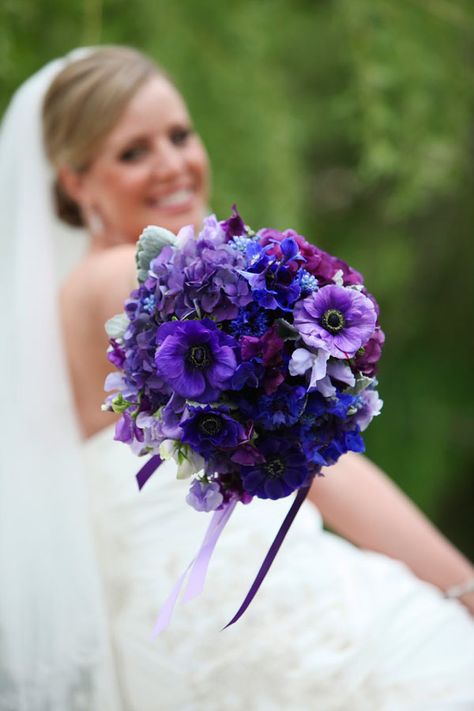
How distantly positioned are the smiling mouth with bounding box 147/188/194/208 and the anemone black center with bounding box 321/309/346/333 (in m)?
1.07

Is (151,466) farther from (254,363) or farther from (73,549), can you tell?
(73,549)

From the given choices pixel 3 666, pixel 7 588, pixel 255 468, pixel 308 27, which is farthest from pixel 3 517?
pixel 308 27

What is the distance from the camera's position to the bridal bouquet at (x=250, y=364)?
1.06 meters

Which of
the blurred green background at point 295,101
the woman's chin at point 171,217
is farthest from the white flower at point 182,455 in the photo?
the blurred green background at point 295,101

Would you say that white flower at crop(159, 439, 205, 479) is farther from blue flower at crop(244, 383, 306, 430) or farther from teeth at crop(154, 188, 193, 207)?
teeth at crop(154, 188, 193, 207)

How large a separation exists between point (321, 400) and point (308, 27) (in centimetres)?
A: 346

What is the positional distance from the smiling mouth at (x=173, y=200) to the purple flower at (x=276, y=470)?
1098 millimetres

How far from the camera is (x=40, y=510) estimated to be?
1.70m

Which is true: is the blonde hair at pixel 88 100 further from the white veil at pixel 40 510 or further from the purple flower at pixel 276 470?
the purple flower at pixel 276 470

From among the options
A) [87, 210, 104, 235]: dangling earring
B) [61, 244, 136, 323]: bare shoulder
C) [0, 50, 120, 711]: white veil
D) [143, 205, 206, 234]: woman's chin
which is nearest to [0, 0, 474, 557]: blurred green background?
[87, 210, 104, 235]: dangling earring

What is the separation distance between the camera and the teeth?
2049 mm

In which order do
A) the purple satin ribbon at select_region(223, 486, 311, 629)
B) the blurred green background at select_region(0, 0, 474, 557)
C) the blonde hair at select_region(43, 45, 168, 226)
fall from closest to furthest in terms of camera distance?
the purple satin ribbon at select_region(223, 486, 311, 629) → the blonde hair at select_region(43, 45, 168, 226) → the blurred green background at select_region(0, 0, 474, 557)

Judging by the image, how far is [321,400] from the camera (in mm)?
1094

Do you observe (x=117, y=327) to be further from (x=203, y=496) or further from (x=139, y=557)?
(x=139, y=557)
